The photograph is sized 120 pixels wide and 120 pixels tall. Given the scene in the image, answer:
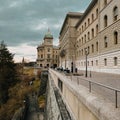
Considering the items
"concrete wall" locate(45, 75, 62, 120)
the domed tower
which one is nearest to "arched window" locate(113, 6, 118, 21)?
"concrete wall" locate(45, 75, 62, 120)

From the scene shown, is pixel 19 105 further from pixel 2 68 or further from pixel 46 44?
pixel 46 44

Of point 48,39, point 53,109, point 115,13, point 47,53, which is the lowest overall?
point 53,109

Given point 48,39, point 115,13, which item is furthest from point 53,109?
point 48,39

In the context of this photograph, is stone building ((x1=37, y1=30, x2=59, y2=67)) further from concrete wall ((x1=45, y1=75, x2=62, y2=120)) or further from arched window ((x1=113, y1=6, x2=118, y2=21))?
concrete wall ((x1=45, y1=75, x2=62, y2=120))

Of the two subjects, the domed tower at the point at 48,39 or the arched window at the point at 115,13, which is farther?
the domed tower at the point at 48,39

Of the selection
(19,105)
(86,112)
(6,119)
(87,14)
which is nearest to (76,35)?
(87,14)

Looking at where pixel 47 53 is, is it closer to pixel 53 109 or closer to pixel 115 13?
pixel 115 13

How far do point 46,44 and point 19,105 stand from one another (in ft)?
364

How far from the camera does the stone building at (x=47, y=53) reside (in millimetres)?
147000

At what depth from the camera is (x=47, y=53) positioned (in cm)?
14750

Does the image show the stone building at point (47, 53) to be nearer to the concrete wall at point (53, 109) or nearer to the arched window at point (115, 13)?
the arched window at point (115, 13)

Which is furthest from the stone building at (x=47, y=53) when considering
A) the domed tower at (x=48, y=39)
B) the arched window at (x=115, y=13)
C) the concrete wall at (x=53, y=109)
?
the concrete wall at (x=53, y=109)

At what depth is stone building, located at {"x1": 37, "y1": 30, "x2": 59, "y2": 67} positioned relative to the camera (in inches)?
5787

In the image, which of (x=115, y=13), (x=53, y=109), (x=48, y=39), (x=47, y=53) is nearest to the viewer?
(x=53, y=109)
